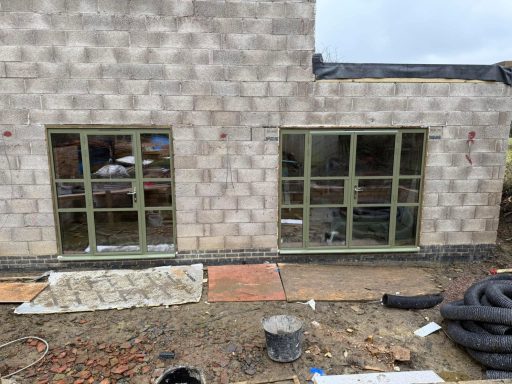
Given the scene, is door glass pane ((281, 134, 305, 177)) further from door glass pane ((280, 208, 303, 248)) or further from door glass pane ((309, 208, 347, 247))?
door glass pane ((309, 208, 347, 247))

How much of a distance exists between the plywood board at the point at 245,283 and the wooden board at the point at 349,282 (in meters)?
0.15

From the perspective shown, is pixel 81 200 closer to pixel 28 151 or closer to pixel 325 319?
pixel 28 151

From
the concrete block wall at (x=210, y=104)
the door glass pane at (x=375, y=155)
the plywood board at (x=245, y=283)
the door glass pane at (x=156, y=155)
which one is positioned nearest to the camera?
the plywood board at (x=245, y=283)

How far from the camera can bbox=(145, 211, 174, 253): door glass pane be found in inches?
222

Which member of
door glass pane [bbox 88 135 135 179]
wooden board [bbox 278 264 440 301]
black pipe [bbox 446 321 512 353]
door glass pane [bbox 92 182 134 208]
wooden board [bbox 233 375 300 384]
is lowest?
wooden board [bbox 233 375 300 384]

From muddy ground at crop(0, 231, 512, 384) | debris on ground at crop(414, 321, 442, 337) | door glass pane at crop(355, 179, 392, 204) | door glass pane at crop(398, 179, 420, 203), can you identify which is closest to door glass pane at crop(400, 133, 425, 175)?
door glass pane at crop(398, 179, 420, 203)

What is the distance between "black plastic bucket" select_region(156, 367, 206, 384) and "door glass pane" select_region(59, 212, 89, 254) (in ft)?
10.4

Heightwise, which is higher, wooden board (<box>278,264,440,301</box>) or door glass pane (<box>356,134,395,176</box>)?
door glass pane (<box>356,134,395,176</box>)

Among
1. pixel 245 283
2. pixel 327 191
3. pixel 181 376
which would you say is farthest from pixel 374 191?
pixel 181 376

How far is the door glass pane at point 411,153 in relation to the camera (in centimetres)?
566

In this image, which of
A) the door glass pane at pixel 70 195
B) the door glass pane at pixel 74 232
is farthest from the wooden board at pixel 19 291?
the door glass pane at pixel 70 195

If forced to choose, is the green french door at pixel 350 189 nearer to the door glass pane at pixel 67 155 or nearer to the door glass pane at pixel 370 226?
the door glass pane at pixel 370 226

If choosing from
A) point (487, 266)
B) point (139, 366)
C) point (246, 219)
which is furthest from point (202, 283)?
point (487, 266)

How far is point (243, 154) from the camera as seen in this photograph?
5484 millimetres
